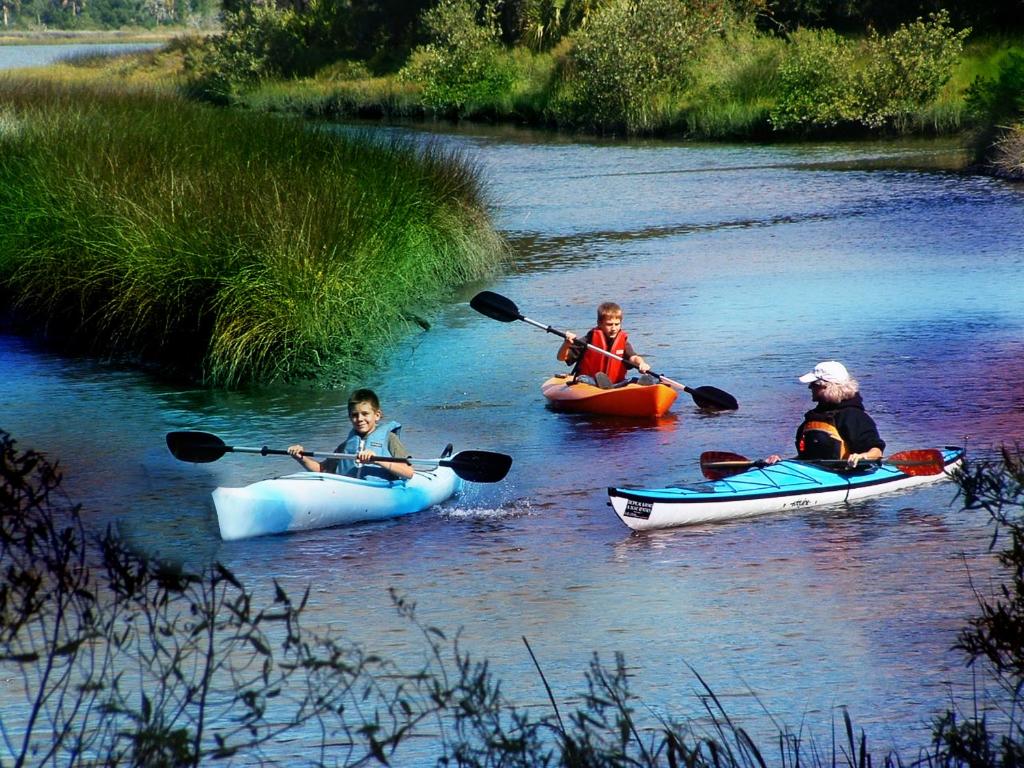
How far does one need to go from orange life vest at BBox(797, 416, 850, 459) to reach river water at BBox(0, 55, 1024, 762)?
33 cm

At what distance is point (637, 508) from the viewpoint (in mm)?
7836

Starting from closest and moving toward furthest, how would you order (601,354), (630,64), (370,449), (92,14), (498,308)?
(370,449), (601,354), (498,308), (630,64), (92,14)

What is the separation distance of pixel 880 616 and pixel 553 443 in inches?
150

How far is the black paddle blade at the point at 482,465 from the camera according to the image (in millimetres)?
8367

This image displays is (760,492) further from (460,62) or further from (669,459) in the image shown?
(460,62)

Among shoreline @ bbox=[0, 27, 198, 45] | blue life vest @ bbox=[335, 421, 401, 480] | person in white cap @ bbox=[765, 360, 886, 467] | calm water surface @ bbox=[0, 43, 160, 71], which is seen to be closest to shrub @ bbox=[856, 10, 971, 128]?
person in white cap @ bbox=[765, 360, 886, 467]

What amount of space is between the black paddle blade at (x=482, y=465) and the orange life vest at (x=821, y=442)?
68.6 inches

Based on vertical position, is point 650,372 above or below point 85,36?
above

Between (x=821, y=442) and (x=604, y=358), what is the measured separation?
292 cm

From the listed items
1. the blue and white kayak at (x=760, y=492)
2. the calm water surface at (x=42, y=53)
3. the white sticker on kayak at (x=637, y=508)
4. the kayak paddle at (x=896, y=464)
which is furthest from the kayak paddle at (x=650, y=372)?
the calm water surface at (x=42, y=53)

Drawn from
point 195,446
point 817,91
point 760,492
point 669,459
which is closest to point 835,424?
point 760,492

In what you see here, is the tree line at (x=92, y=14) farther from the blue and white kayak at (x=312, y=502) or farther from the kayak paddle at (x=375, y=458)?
the blue and white kayak at (x=312, y=502)

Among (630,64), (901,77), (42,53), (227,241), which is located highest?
(901,77)

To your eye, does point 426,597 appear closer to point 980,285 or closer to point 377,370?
point 377,370
